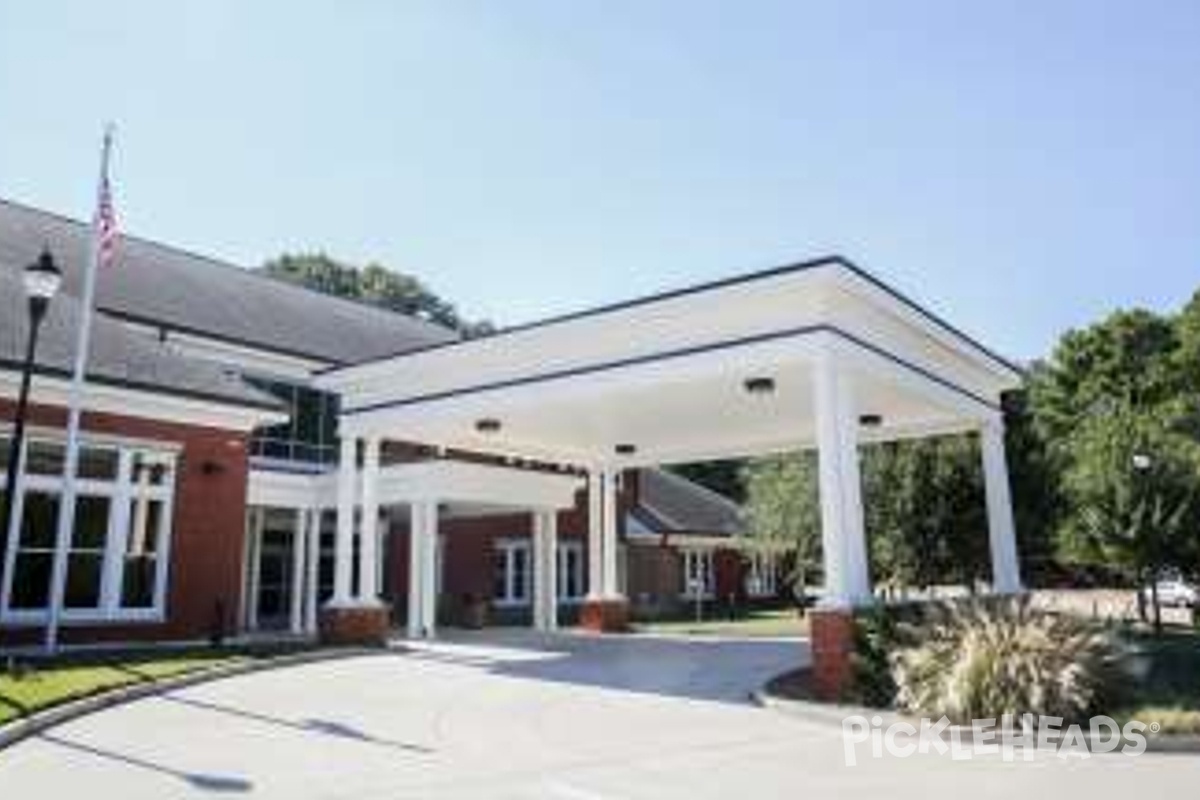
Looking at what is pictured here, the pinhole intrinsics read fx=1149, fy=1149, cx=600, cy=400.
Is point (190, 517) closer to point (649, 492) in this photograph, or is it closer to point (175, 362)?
point (175, 362)

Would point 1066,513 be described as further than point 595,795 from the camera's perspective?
Yes

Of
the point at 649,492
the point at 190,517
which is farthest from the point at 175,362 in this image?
the point at 649,492

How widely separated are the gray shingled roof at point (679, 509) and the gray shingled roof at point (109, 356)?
2294 cm

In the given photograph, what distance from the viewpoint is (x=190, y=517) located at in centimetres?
2291

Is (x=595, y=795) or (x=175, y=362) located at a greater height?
(x=175, y=362)

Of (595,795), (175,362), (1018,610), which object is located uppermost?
(175,362)

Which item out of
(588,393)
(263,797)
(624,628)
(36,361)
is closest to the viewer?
(263,797)

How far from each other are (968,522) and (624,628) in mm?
9588

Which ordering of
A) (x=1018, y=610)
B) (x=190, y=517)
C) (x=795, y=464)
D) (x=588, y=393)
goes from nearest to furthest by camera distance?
(x=1018, y=610)
(x=588, y=393)
(x=190, y=517)
(x=795, y=464)

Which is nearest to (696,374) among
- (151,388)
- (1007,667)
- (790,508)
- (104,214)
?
(1007,667)

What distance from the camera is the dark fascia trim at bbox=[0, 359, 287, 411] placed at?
65.2 ft

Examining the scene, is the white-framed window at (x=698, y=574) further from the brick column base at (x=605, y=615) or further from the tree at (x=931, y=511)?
the brick column base at (x=605, y=615)

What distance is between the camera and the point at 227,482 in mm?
23766

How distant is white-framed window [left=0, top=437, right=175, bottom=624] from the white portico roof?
401cm
